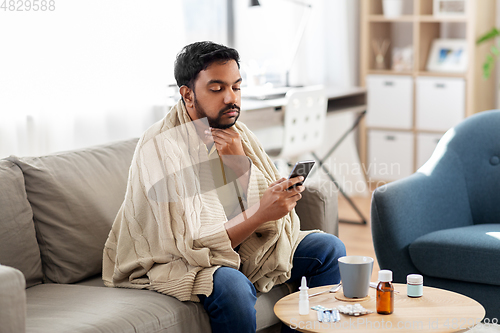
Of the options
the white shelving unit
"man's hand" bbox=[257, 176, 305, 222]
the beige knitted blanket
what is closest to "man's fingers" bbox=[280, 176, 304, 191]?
"man's hand" bbox=[257, 176, 305, 222]

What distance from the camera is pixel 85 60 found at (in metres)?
2.61

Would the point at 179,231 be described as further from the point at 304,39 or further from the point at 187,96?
the point at 304,39

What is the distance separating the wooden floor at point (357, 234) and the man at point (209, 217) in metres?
1.09

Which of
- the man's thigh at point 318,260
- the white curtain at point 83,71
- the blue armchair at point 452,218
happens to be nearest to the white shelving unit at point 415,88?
the blue armchair at point 452,218

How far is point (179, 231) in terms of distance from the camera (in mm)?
1645

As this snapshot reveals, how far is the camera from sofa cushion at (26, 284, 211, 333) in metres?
1.47

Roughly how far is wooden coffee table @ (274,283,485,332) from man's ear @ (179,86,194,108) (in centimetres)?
61

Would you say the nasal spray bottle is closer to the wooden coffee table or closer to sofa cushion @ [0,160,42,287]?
the wooden coffee table

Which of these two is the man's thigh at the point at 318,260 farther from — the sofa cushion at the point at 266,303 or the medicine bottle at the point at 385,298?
the medicine bottle at the point at 385,298

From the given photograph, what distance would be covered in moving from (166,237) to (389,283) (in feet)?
1.96

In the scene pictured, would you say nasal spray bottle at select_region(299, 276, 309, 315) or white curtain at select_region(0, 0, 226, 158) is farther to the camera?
white curtain at select_region(0, 0, 226, 158)

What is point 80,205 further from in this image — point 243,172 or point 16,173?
point 243,172

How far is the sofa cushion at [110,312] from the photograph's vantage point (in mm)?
1471

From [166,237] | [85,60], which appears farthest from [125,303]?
[85,60]
